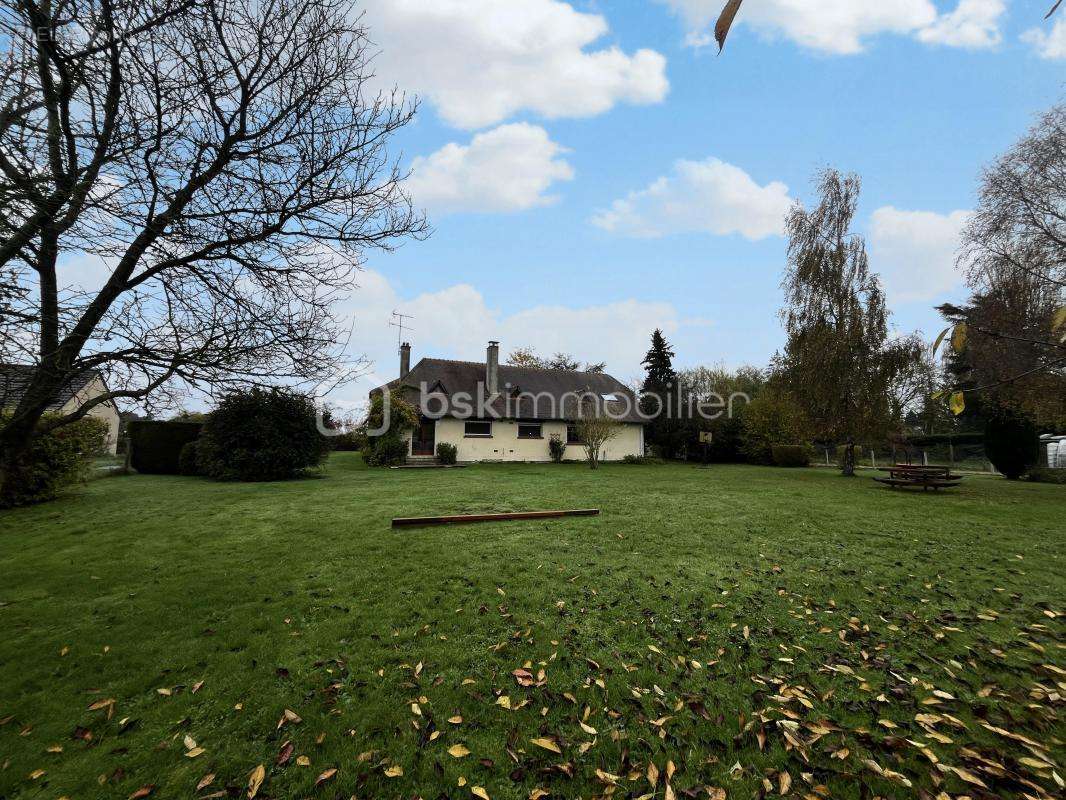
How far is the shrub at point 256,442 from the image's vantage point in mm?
16094

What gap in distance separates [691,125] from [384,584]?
943cm

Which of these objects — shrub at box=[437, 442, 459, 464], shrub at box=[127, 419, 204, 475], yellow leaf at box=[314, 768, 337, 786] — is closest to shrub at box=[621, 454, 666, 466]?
shrub at box=[437, 442, 459, 464]

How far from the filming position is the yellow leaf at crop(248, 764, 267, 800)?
97.2 inches

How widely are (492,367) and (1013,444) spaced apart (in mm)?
24952

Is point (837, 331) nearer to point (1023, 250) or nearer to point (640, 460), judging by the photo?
point (1023, 250)

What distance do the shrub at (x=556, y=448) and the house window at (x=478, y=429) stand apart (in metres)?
3.85

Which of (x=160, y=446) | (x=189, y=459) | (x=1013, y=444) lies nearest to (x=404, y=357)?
(x=189, y=459)

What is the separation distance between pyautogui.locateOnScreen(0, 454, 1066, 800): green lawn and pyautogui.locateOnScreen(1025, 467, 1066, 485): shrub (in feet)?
56.7

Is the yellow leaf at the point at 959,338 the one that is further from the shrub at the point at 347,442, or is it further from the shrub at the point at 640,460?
the shrub at the point at 347,442

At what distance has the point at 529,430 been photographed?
26.0 metres

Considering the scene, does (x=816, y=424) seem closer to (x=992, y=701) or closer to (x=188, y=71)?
(x=992, y=701)

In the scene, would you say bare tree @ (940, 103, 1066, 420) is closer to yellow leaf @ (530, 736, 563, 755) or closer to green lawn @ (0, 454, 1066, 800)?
green lawn @ (0, 454, 1066, 800)

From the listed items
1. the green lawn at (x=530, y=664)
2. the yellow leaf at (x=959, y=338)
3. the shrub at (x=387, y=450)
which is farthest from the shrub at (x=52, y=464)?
the yellow leaf at (x=959, y=338)

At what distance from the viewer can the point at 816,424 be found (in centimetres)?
1928
